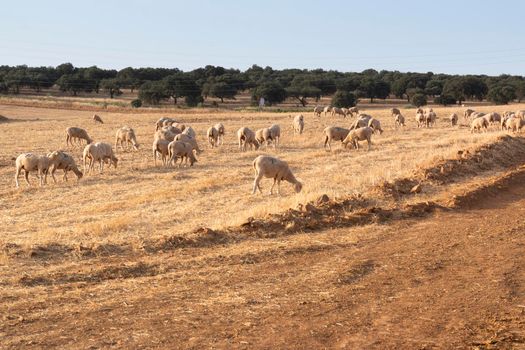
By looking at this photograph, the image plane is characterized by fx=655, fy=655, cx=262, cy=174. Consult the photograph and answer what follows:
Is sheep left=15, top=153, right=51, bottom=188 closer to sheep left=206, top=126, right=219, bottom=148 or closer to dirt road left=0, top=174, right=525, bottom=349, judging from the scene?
sheep left=206, top=126, right=219, bottom=148

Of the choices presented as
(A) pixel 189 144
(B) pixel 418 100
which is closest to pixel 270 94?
(B) pixel 418 100

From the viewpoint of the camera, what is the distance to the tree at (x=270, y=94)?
94244mm

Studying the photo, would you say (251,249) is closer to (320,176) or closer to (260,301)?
(260,301)

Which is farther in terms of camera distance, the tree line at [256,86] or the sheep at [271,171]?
the tree line at [256,86]

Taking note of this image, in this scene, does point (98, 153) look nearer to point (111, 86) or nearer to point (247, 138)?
point (247, 138)

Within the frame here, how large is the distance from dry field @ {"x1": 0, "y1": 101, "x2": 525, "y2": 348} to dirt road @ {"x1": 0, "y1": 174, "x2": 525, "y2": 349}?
0.03 m

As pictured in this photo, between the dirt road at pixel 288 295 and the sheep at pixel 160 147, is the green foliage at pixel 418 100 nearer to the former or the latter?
the sheep at pixel 160 147

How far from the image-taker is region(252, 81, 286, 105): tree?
94.2 metres

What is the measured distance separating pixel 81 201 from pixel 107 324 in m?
13.2

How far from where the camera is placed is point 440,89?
108 metres

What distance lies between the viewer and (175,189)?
22.4m

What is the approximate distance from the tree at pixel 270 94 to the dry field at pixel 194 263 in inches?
2712

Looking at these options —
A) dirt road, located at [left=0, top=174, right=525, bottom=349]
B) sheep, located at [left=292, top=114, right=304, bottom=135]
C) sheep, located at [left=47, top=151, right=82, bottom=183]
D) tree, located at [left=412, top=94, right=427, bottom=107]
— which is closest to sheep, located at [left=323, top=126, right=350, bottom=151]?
sheep, located at [left=292, top=114, right=304, bottom=135]

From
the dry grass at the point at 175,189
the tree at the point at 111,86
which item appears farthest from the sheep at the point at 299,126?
the tree at the point at 111,86
